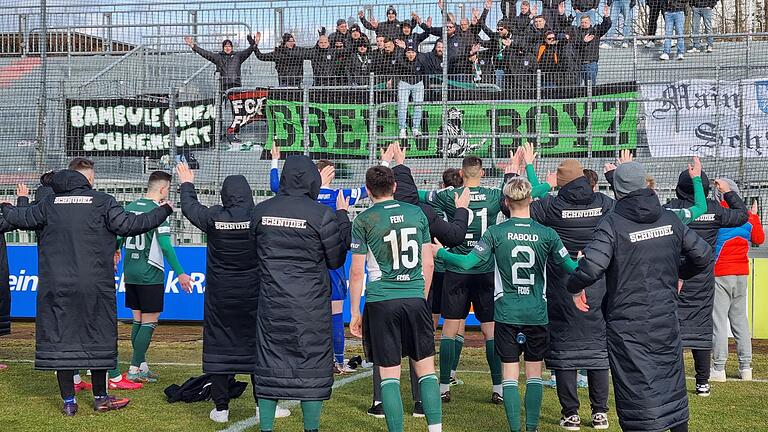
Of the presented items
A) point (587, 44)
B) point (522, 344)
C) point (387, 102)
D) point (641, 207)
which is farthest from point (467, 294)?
point (587, 44)

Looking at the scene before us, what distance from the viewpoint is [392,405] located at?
23.2 feet

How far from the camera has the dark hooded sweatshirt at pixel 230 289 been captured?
8195mm

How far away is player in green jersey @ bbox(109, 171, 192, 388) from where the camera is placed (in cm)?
997

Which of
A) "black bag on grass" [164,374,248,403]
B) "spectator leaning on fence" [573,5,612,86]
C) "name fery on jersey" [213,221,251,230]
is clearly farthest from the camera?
"spectator leaning on fence" [573,5,612,86]

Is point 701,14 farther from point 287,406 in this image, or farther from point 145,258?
point 287,406

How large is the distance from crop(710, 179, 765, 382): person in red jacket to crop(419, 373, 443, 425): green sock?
436 centimetres

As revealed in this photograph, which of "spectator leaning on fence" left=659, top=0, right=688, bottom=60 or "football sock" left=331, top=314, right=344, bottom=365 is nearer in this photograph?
"football sock" left=331, top=314, right=344, bottom=365

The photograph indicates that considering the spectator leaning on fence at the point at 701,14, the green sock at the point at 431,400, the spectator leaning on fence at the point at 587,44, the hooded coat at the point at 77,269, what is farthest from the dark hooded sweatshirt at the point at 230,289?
the spectator leaning on fence at the point at 701,14

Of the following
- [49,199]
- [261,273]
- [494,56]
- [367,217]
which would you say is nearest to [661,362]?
[367,217]

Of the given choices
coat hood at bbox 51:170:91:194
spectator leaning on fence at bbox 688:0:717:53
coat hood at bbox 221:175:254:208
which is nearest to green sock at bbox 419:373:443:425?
coat hood at bbox 221:175:254:208

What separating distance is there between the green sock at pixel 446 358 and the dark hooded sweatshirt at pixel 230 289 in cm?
185

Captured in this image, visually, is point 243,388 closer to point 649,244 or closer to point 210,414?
point 210,414

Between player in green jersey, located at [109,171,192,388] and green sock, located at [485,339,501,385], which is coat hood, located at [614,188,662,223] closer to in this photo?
green sock, located at [485,339,501,385]

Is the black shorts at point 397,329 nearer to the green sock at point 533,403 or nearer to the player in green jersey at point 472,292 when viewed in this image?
the green sock at point 533,403
